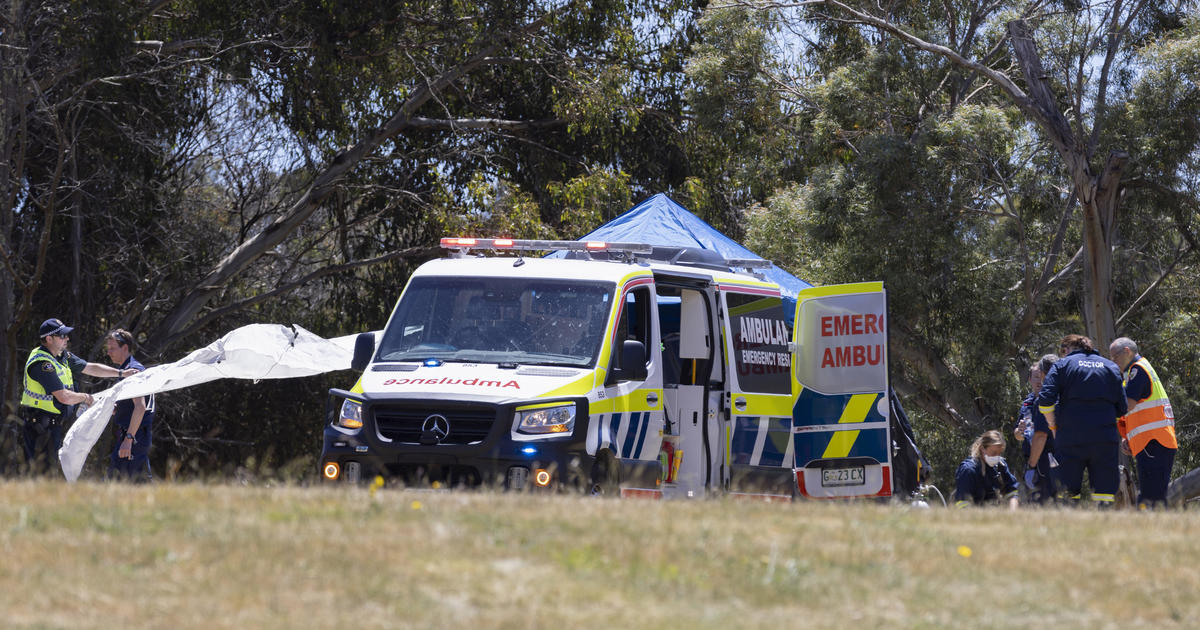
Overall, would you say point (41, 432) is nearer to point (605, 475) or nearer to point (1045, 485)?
point (605, 475)

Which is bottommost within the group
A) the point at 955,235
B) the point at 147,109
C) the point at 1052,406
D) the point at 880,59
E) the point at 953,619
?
the point at 953,619

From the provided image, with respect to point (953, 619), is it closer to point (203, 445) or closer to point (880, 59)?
point (880, 59)

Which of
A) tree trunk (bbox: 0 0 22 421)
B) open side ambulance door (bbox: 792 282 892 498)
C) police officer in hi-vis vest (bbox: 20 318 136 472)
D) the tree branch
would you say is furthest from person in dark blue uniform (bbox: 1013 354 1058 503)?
tree trunk (bbox: 0 0 22 421)

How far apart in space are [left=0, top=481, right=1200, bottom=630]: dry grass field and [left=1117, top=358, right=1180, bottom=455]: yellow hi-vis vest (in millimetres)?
3591

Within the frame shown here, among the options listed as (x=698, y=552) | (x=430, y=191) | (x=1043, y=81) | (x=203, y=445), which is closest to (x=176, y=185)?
(x=430, y=191)

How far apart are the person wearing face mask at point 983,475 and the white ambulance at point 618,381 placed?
0.77m

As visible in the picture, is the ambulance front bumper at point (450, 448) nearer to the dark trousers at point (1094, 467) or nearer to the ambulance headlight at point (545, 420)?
the ambulance headlight at point (545, 420)

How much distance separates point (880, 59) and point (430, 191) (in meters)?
7.64

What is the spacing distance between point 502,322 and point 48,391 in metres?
4.53

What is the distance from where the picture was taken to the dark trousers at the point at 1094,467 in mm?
10812

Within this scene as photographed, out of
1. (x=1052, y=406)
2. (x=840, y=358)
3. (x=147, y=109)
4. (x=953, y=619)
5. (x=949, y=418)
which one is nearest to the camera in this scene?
(x=953, y=619)

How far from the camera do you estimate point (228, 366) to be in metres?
14.0

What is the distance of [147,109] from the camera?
67.6 ft

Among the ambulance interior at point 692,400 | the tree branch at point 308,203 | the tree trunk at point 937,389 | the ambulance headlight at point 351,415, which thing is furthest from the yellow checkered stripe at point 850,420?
the tree branch at point 308,203
